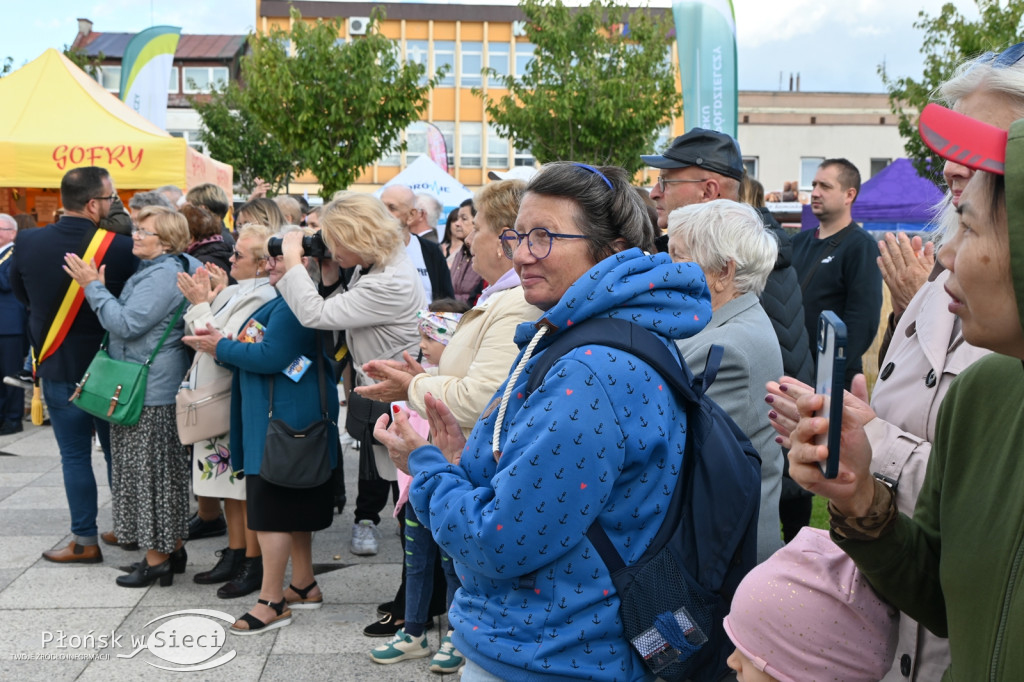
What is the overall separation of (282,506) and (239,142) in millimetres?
32241

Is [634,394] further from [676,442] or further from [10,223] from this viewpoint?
[10,223]

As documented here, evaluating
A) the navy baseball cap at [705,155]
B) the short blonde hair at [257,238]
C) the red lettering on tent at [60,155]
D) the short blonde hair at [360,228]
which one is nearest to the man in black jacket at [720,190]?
the navy baseball cap at [705,155]

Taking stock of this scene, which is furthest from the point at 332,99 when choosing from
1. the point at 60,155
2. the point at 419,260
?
the point at 419,260

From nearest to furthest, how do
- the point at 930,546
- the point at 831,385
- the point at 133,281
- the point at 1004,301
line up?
the point at 1004,301 → the point at 831,385 → the point at 930,546 → the point at 133,281

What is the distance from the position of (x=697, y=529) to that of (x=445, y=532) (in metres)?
0.53

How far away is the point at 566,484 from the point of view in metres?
1.82

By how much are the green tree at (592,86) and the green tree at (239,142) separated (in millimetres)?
11012

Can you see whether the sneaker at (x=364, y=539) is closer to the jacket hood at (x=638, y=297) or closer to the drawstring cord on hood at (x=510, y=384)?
the drawstring cord on hood at (x=510, y=384)

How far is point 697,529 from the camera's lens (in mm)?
1986

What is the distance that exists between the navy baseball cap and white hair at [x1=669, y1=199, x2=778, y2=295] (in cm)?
91

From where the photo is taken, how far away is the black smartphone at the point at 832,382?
1.22 m

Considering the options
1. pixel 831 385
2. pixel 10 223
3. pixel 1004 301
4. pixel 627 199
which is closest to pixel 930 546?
pixel 831 385

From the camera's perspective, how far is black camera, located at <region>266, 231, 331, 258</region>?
4547 millimetres

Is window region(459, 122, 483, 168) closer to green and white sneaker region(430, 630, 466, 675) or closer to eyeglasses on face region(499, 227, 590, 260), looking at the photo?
green and white sneaker region(430, 630, 466, 675)
